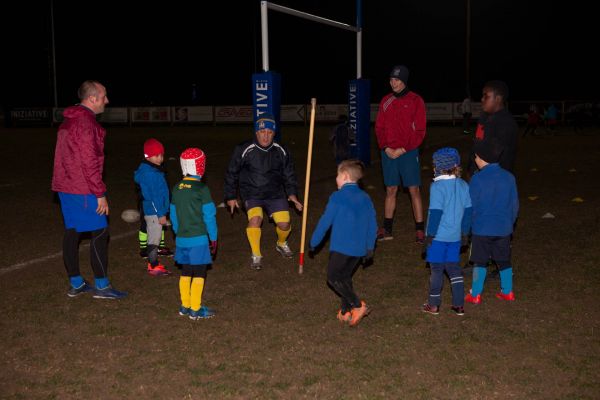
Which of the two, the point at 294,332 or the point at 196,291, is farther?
the point at 196,291

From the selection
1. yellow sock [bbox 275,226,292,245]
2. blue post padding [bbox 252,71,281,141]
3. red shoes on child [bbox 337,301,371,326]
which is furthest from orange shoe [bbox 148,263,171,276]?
blue post padding [bbox 252,71,281,141]

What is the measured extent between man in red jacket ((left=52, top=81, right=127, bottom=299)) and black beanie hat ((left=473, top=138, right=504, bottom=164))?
3467 millimetres

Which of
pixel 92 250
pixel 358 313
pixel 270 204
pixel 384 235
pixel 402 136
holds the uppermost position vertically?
pixel 402 136

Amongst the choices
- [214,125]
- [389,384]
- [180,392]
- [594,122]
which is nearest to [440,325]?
[389,384]

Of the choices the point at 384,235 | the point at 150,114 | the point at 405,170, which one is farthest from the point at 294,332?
the point at 150,114

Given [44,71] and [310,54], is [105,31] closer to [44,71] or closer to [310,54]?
[44,71]

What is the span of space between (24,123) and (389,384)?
4451 centimetres

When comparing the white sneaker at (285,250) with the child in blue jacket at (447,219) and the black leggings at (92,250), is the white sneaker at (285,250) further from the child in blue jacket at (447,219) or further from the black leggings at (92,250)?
the child in blue jacket at (447,219)

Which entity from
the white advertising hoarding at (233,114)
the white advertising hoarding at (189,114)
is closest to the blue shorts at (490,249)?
the white advertising hoarding at (233,114)

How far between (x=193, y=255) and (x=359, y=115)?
39.9 ft

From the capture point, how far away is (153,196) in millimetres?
6930

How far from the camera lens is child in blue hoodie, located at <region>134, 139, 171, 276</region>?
6938mm

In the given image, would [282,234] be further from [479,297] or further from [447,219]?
[447,219]

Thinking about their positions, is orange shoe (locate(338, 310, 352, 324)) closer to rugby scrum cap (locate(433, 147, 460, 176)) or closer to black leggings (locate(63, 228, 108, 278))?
rugby scrum cap (locate(433, 147, 460, 176))
